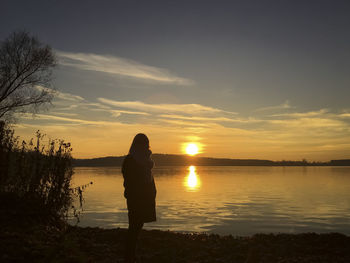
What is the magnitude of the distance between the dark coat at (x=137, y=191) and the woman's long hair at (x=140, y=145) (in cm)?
15

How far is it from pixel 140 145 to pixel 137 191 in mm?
879

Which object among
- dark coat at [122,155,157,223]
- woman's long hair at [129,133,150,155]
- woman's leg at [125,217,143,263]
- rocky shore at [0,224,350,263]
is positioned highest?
woman's long hair at [129,133,150,155]

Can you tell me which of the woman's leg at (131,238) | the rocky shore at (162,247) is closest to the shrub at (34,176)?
the rocky shore at (162,247)

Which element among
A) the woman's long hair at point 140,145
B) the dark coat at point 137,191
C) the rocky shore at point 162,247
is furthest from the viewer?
the rocky shore at point 162,247

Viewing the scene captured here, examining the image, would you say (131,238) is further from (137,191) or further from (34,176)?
(34,176)

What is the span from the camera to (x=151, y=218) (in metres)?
6.24

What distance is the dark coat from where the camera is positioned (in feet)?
20.1

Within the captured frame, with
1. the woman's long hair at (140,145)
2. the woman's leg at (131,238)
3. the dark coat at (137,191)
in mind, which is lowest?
the woman's leg at (131,238)

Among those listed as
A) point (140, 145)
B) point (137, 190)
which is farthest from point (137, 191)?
point (140, 145)

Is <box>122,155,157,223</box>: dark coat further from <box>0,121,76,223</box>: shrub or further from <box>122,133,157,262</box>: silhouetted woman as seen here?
<box>0,121,76,223</box>: shrub

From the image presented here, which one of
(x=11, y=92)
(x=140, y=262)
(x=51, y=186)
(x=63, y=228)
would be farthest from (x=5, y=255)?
(x=11, y=92)

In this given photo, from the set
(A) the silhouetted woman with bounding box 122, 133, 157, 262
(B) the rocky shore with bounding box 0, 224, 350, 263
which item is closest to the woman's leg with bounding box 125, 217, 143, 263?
(A) the silhouetted woman with bounding box 122, 133, 157, 262

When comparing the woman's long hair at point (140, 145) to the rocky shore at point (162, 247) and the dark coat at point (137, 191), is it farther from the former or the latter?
the rocky shore at point (162, 247)

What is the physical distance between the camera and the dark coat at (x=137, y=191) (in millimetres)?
6133
